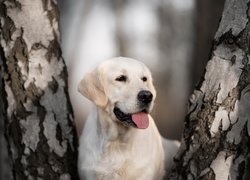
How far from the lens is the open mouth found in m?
4.23

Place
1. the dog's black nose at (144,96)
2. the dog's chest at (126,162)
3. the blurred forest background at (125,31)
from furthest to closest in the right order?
the blurred forest background at (125,31)
the dog's chest at (126,162)
the dog's black nose at (144,96)

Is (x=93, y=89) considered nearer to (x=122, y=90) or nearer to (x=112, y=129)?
(x=122, y=90)

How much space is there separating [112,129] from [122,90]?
309mm

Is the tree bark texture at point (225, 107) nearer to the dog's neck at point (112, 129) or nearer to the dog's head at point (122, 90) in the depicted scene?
the dog's head at point (122, 90)

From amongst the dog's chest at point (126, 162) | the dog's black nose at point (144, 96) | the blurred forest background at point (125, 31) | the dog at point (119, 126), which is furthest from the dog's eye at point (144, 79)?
the blurred forest background at point (125, 31)

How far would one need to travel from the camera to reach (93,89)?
426 cm

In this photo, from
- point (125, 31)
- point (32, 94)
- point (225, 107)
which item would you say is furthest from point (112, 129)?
point (125, 31)

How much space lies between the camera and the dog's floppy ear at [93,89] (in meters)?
4.24

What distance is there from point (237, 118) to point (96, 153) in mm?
1089

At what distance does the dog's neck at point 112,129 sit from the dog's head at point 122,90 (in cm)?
7

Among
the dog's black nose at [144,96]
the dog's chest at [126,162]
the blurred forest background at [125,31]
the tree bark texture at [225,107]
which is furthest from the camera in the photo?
the blurred forest background at [125,31]

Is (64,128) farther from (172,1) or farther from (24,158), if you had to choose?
(172,1)

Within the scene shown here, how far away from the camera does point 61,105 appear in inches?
170

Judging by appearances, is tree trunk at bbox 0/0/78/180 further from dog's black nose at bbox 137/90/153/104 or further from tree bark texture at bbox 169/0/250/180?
tree bark texture at bbox 169/0/250/180
